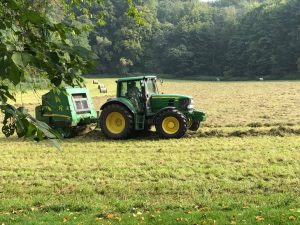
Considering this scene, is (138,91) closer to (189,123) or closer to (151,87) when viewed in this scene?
(151,87)

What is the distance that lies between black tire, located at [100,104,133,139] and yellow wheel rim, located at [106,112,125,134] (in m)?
0.04

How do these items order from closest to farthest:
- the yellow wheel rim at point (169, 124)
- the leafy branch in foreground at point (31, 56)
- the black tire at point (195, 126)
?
1. the leafy branch in foreground at point (31, 56)
2. the yellow wheel rim at point (169, 124)
3. the black tire at point (195, 126)

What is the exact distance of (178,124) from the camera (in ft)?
40.1

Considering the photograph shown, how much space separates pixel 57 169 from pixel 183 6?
96576 millimetres

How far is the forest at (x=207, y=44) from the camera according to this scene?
7025 centimetres

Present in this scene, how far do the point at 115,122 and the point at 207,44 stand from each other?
70006 mm

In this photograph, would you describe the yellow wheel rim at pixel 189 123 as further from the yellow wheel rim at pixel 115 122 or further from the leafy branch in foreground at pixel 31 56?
the leafy branch in foreground at pixel 31 56

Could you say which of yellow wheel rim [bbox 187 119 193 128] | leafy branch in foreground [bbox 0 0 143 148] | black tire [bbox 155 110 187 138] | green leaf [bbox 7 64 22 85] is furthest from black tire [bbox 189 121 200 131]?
green leaf [bbox 7 64 22 85]

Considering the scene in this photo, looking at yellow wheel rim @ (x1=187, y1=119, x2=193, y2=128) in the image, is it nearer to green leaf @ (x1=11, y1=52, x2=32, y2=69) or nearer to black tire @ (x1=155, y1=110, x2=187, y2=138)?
black tire @ (x1=155, y1=110, x2=187, y2=138)

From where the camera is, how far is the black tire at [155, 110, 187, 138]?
12180 millimetres

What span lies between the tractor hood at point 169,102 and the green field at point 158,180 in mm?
864

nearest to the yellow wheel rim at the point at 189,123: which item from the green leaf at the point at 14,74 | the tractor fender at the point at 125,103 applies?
the tractor fender at the point at 125,103

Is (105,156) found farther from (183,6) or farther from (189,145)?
(183,6)

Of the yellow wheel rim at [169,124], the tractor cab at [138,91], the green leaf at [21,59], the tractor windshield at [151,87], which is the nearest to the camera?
the green leaf at [21,59]
